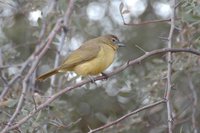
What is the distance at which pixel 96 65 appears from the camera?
5.03 metres

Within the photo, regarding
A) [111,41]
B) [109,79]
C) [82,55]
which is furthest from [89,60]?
A: [109,79]

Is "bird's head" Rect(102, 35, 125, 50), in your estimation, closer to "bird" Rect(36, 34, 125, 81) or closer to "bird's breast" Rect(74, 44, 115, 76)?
"bird" Rect(36, 34, 125, 81)

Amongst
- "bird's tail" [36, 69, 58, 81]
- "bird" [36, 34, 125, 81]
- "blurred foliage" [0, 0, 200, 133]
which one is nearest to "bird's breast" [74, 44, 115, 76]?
"bird" [36, 34, 125, 81]

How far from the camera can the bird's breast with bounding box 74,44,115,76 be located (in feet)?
16.5

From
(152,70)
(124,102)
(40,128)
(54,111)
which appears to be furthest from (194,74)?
(40,128)

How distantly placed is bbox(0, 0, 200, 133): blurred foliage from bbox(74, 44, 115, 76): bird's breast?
13 cm

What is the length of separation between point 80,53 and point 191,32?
997 mm

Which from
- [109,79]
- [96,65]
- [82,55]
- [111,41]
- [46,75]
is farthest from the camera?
[109,79]

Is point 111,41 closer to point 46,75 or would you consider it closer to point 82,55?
point 82,55

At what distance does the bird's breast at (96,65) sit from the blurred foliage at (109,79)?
0.13m

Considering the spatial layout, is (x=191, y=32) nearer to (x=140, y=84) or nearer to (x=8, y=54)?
(x=140, y=84)

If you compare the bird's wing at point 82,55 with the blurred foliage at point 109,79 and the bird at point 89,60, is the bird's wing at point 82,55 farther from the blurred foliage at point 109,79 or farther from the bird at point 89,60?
the blurred foliage at point 109,79

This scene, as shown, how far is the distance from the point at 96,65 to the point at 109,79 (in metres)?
0.73

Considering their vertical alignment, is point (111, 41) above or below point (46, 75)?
above
